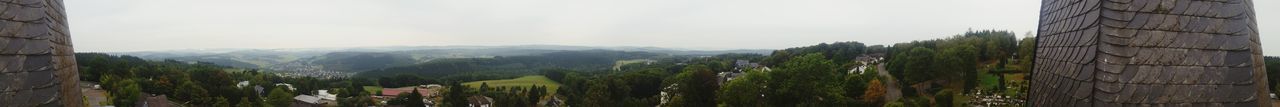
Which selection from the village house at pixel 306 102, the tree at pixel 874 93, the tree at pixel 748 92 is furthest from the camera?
the village house at pixel 306 102

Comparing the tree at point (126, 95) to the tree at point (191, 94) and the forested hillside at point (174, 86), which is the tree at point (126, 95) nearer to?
the forested hillside at point (174, 86)

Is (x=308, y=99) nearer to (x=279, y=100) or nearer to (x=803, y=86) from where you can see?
(x=279, y=100)

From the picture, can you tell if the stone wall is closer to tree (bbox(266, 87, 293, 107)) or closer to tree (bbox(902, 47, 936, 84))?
tree (bbox(902, 47, 936, 84))

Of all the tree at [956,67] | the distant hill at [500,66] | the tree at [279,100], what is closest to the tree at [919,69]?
the tree at [956,67]

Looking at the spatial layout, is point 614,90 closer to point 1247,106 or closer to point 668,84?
point 668,84

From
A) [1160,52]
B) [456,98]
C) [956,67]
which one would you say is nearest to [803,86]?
[956,67]


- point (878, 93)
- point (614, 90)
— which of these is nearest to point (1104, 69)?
point (878, 93)

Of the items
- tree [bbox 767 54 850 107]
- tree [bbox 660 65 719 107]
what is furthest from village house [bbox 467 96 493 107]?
tree [bbox 767 54 850 107]
